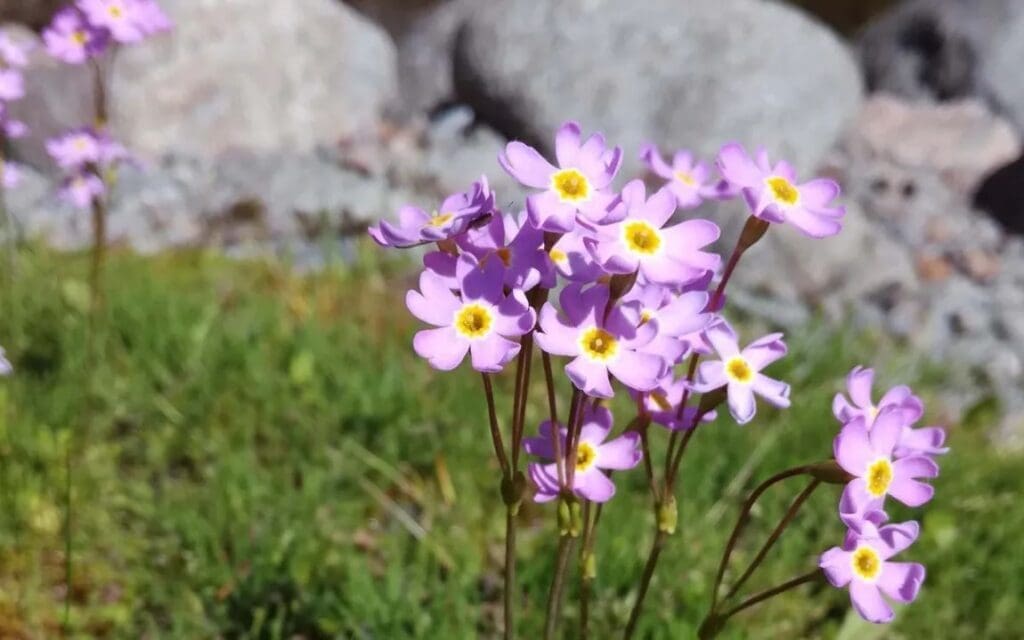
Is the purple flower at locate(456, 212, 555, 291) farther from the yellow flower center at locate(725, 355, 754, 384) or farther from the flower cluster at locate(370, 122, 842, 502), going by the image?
the yellow flower center at locate(725, 355, 754, 384)

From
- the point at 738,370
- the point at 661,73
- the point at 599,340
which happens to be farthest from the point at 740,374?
the point at 661,73

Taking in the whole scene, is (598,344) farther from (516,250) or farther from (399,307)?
(399,307)

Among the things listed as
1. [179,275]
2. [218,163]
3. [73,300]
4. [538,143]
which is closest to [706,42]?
[538,143]

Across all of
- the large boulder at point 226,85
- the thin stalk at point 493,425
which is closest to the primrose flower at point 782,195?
the thin stalk at point 493,425

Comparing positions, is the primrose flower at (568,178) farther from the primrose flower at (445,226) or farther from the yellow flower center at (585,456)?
the yellow flower center at (585,456)

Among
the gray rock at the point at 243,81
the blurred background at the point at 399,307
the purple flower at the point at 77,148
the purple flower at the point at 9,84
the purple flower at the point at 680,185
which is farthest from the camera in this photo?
the gray rock at the point at 243,81

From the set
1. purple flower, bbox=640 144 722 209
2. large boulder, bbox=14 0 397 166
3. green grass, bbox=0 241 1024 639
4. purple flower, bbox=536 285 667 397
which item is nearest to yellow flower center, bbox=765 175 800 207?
purple flower, bbox=640 144 722 209

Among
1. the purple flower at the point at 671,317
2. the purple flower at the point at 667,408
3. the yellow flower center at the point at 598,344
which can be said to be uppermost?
the purple flower at the point at 671,317
